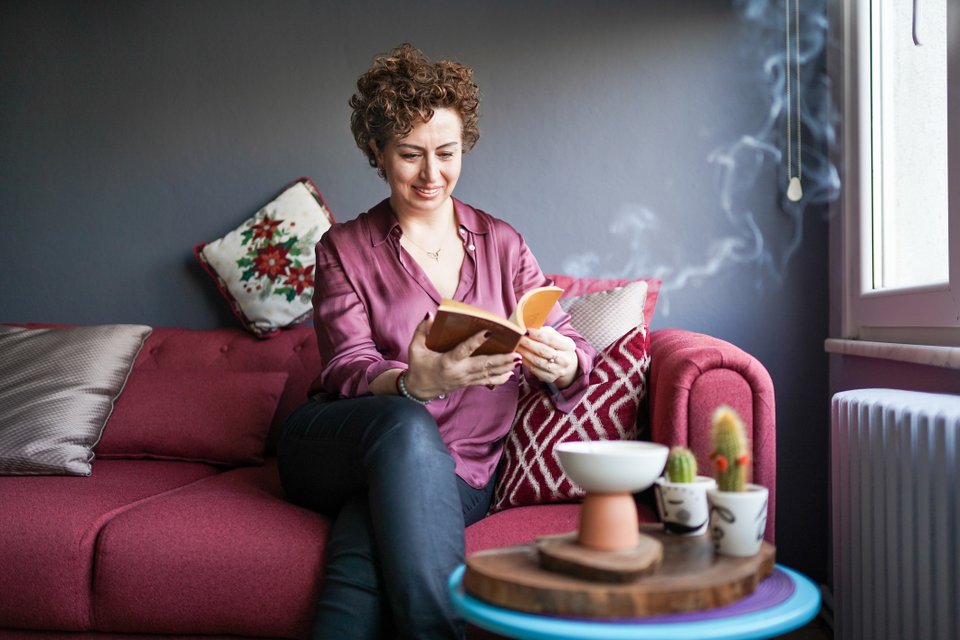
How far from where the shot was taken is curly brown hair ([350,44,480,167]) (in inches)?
67.9

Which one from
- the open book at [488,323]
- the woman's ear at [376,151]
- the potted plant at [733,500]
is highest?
the woman's ear at [376,151]

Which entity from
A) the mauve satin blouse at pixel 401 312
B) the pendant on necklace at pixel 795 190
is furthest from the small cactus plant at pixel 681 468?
the pendant on necklace at pixel 795 190

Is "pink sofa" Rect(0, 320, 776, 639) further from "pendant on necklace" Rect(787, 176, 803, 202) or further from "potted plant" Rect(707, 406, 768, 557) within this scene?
"pendant on necklace" Rect(787, 176, 803, 202)

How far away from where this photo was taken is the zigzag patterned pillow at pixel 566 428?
167 centimetres

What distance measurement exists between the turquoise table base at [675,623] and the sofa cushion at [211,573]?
59 centimetres

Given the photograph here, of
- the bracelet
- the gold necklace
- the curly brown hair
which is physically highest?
the curly brown hair

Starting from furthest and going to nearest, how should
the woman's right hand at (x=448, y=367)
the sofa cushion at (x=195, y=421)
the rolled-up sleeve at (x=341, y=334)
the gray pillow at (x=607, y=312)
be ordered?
the sofa cushion at (x=195, y=421) → the gray pillow at (x=607, y=312) → the rolled-up sleeve at (x=341, y=334) → the woman's right hand at (x=448, y=367)

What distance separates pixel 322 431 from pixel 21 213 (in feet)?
5.98

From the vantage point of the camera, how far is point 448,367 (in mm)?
1397

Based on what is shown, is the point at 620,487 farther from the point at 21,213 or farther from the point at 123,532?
the point at 21,213

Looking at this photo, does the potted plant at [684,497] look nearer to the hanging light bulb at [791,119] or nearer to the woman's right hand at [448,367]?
the woman's right hand at [448,367]

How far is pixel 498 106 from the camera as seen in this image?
252cm

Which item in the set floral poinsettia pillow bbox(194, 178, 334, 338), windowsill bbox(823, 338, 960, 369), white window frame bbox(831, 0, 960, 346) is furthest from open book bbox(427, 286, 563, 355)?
floral poinsettia pillow bbox(194, 178, 334, 338)

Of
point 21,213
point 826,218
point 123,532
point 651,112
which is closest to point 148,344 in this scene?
point 21,213
